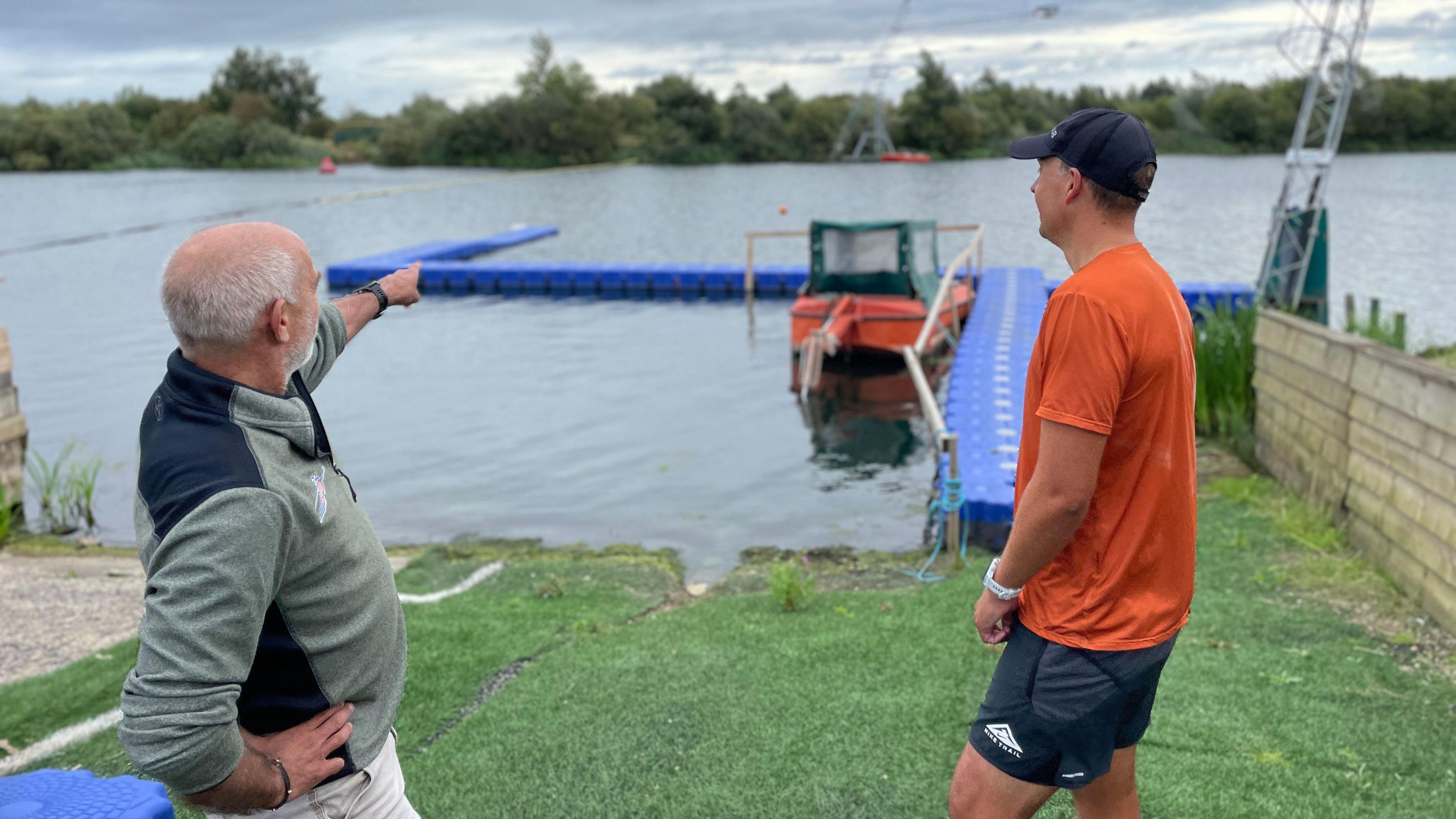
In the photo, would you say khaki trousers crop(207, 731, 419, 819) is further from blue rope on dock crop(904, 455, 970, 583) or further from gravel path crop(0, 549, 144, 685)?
blue rope on dock crop(904, 455, 970, 583)

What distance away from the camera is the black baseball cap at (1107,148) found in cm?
205

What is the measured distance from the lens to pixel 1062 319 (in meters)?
2.00

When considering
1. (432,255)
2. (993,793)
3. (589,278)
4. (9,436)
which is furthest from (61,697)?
(432,255)

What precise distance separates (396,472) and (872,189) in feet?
146

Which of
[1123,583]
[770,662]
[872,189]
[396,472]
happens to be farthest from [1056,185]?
[872,189]

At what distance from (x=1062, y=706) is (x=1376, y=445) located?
4.23 m

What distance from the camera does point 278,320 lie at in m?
1.77

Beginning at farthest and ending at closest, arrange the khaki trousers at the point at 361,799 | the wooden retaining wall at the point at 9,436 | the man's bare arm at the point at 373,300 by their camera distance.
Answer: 1. the wooden retaining wall at the point at 9,436
2. the man's bare arm at the point at 373,300
3. the khaki trousers at the point at 361,799

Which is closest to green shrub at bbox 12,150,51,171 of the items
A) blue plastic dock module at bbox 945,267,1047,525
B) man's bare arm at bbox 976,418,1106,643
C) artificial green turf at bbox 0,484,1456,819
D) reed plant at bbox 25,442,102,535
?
blue plastic dock module at bbox 945,267,1047,525

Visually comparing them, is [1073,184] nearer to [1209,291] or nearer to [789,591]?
[789,591]

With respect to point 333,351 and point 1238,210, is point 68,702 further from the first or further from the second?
point 1238,210

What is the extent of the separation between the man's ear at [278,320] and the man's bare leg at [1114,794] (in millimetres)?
1895

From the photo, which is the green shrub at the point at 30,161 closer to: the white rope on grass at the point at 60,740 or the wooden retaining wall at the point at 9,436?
the wooden retaining wall at the point at 9,436

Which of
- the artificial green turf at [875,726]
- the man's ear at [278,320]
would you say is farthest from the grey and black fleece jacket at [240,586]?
the artificial green turf at [875,726]
